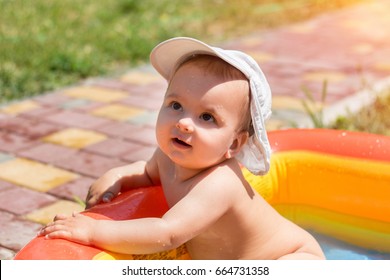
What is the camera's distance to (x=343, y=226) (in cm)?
298

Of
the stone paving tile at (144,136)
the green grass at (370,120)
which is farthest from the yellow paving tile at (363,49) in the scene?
the stone paving tile at (144,136)

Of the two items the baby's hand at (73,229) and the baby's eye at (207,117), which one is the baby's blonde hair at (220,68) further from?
the baby's hand at (73,229)

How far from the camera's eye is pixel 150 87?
4.89 m

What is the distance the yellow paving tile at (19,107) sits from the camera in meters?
4.26

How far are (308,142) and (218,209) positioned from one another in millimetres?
958

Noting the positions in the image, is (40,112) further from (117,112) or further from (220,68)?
(220,68)

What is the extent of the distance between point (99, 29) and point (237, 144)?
3.93 m

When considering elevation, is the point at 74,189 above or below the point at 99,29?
below

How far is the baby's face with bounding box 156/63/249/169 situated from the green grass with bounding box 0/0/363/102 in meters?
2.58

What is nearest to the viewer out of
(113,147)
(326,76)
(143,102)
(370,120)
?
(113,147)

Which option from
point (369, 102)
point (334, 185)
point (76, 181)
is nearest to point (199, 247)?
point (334, 185)

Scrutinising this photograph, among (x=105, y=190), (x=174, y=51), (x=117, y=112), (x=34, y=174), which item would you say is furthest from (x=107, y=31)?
(x=174, y=51)

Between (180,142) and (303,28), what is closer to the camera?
(180,142)

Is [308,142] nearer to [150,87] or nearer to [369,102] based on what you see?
[369,102]
